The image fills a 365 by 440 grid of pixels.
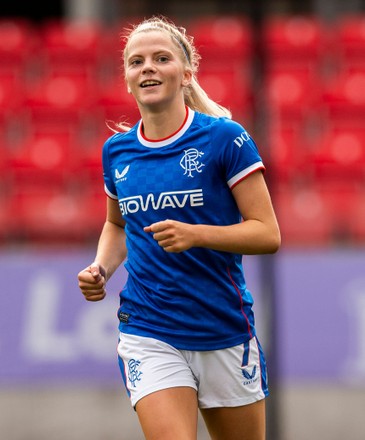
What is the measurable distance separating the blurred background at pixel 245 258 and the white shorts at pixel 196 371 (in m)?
2.10

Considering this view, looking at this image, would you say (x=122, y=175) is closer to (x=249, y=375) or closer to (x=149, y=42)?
(x=149, y=42)

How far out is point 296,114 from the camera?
10375mm

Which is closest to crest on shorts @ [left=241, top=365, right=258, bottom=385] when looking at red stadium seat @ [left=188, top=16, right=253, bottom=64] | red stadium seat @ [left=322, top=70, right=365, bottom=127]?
red stadium seat @ [left=322, top=70, right=365, bottom=127]

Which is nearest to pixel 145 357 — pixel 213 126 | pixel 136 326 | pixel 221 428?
pixel 136 326

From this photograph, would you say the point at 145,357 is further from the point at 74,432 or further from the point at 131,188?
the point at 74,432

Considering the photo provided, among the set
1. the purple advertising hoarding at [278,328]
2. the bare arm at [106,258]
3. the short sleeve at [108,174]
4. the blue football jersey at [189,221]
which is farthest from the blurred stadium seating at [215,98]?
the blue football jersey at [189,221]

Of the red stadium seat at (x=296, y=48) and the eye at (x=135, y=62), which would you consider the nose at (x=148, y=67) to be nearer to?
the eye at (x=135, y=62)

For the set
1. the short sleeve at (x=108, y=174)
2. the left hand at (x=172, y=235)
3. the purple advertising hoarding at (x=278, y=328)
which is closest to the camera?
the left hand at (x=172, y=235)

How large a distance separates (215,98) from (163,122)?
6552mm

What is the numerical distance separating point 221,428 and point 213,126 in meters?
1.08

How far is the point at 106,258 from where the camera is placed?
385cm

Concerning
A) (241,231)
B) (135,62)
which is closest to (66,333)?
(135,62)

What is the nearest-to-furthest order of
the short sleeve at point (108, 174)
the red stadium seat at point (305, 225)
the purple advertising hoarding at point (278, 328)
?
1. the short sleeve at point (108, 174)
2. the purple advertising hoarding at point (278, 328)
3. the red stadium seat at point (305, 225)

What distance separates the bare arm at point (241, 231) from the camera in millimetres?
3211
